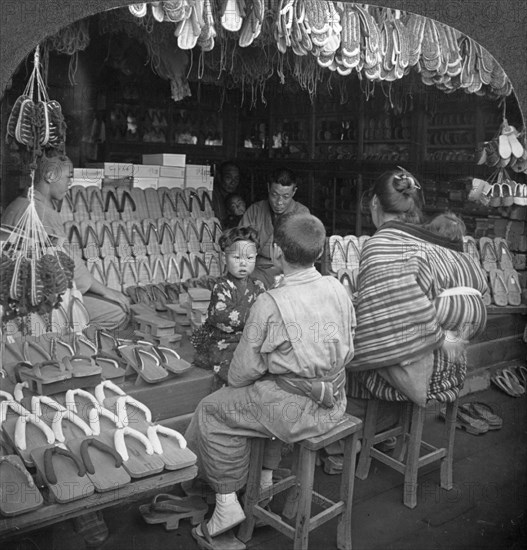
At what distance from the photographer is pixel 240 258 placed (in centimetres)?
345

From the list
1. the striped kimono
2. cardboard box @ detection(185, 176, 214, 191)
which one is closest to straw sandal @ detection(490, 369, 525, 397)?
the striped kimono

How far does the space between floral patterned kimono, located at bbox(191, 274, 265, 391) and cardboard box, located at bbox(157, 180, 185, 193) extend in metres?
2.74

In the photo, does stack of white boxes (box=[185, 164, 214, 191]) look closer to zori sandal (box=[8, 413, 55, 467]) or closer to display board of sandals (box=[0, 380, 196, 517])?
display board of sandals (box=[0, 380, 196, 517])

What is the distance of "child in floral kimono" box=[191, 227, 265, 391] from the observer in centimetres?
346

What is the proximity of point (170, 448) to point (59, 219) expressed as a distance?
2347mm

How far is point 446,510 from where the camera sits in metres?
3.47

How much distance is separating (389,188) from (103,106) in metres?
4.32

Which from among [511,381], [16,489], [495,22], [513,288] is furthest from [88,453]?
[513,288]

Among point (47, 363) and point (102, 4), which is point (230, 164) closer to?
point (47, 363)

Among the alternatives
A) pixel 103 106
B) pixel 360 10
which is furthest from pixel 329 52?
pixel 103 106

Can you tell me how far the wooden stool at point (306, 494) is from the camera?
2812 millimetres

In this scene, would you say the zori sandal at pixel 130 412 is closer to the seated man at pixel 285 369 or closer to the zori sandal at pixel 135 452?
the zori sandal at pixel 135 452

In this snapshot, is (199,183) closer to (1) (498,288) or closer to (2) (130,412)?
(1) (498,288)

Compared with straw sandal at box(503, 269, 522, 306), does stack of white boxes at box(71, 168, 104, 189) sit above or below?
above
